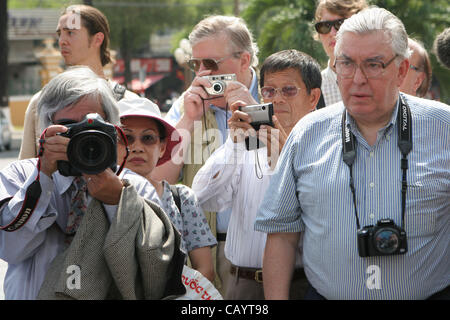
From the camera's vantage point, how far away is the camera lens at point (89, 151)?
2371 mm

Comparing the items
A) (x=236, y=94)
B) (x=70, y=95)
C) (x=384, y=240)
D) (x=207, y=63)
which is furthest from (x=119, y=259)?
(x=207, y=63)

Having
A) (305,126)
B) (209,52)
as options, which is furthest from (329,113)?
(209,52)

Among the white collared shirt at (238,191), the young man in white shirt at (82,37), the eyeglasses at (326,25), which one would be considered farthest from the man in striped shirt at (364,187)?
the young man in white shirt at (82,37)

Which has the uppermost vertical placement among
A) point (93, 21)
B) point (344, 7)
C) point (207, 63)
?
point (344, 7)

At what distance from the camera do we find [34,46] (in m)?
42.0

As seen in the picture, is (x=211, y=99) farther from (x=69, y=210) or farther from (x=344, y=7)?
(x=69, y=210)

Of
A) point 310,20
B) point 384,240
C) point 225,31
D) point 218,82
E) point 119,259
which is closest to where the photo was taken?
point 119,259

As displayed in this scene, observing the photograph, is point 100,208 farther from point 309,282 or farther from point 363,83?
point 363,83

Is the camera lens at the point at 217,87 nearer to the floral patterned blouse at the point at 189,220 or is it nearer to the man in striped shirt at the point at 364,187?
the floral patterned blouse at the point at 189,220

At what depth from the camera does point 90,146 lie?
2.38m

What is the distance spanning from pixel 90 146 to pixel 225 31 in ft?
6.23

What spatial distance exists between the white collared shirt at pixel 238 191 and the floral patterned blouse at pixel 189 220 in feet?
0.35

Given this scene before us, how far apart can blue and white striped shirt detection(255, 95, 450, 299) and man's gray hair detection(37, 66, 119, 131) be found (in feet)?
2.52

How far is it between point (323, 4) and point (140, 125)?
1.91 meters
